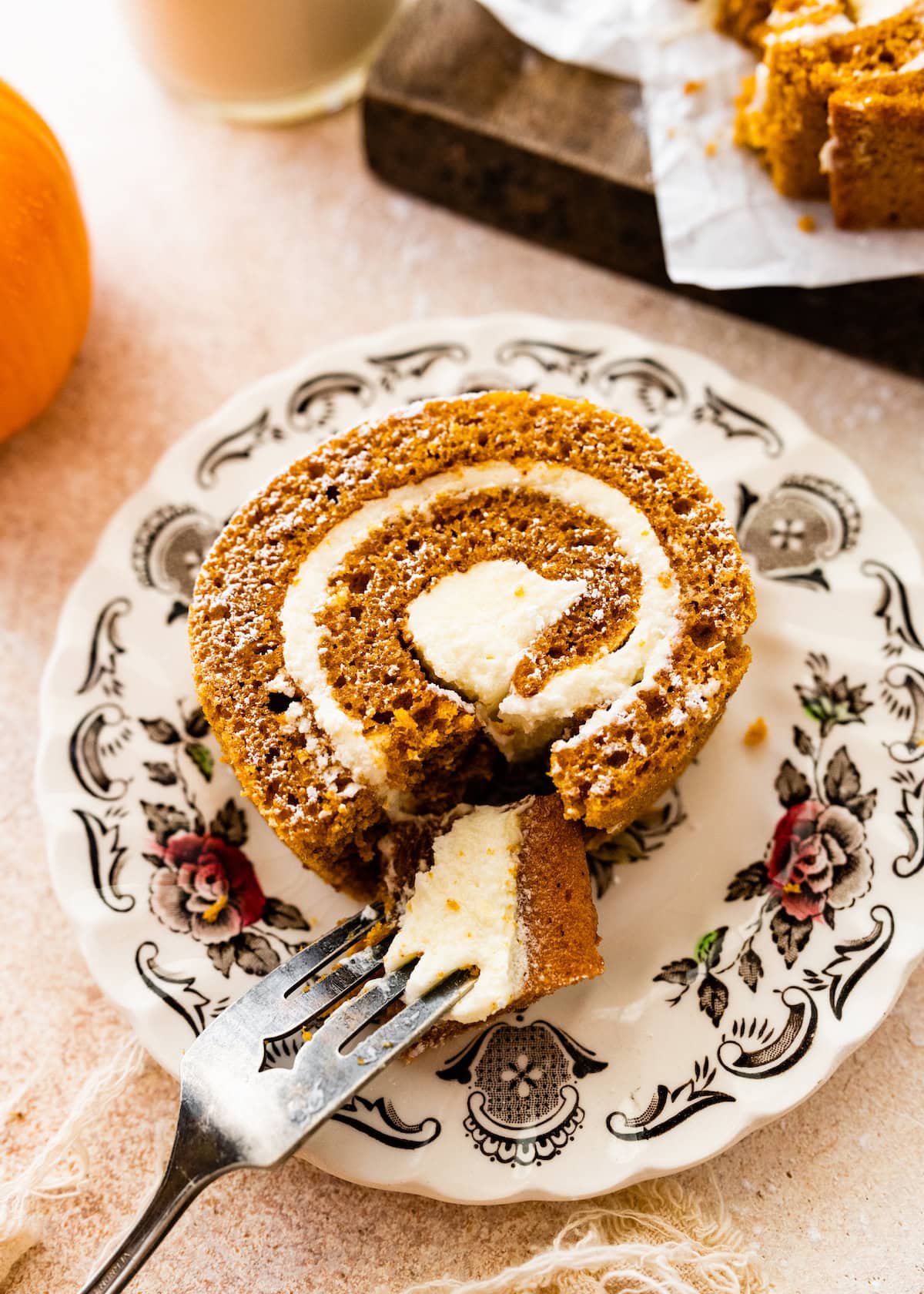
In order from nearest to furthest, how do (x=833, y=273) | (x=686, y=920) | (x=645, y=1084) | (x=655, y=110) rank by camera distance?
1. (x=645, y=1084)
2. (x=686, y=920)
3. (x=833, y=273)
4. (x=655, y=110)

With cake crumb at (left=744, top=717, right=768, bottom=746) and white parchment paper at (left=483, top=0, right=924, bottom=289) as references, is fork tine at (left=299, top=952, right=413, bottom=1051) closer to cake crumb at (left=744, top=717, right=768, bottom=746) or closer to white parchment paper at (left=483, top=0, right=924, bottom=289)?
cake crumb at (left=744, top=717, right=768, bottom=746)

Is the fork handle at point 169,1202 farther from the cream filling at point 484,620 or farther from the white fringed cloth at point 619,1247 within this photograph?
the cream filling at point 484,620

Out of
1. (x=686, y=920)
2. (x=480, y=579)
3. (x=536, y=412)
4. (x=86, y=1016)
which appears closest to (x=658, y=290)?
(x=536, y=412)

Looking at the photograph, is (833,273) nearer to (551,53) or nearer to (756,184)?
(756,184)

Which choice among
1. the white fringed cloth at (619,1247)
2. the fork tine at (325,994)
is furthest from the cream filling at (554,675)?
the white fringed cloth at (619,1247)

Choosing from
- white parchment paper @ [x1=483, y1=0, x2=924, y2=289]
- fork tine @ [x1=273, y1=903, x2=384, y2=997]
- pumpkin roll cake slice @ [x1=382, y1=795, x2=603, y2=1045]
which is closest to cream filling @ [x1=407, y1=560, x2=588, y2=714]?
pumpkin roll cake slice @ [x1=382, y1=795, x2=603, y2=1045]

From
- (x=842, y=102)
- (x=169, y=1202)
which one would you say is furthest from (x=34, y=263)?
(x=169, y=1202)
